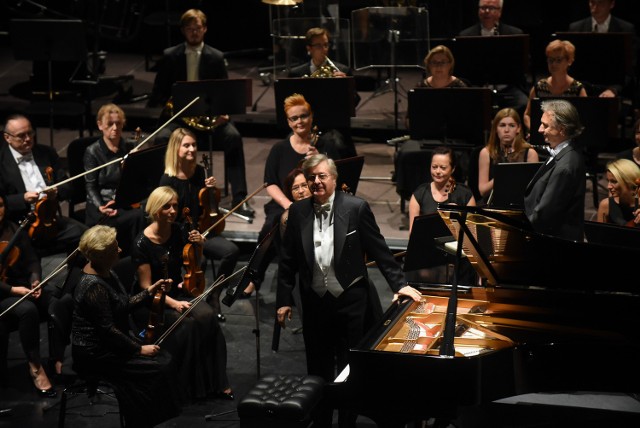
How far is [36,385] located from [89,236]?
1.31m

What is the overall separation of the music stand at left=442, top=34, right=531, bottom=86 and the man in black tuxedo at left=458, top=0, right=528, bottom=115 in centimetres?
33

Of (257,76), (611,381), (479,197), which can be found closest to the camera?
(611,381)

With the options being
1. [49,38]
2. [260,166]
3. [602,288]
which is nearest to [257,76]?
[260,166]

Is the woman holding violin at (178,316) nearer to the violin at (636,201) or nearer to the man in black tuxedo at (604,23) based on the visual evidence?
the violin at (636,201)

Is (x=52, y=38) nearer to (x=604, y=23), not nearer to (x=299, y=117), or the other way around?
(x=299, y=117)

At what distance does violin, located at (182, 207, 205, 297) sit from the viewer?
6.38m

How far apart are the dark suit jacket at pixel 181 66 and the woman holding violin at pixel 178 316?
2653 millimetres

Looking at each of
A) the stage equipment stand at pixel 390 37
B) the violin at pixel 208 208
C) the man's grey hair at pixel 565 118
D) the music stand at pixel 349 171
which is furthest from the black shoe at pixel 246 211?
the man's grey hair at pixel 565 118

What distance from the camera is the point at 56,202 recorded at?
7.30m

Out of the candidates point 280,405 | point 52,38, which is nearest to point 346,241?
point 280,405

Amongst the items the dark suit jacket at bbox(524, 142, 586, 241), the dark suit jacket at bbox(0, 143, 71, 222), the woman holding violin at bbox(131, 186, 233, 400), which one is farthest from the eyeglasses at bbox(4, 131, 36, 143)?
the dark suit jacket at bbox(524, 142, 586, 241)

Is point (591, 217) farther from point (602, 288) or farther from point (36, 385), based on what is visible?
point (36, 385)

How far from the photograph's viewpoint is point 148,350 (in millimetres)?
5715

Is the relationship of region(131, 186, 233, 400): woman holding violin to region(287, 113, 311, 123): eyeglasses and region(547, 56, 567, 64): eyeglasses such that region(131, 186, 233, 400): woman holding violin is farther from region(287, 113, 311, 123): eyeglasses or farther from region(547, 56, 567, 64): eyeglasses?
region(547, 56, 567, 64): eyeglasses
